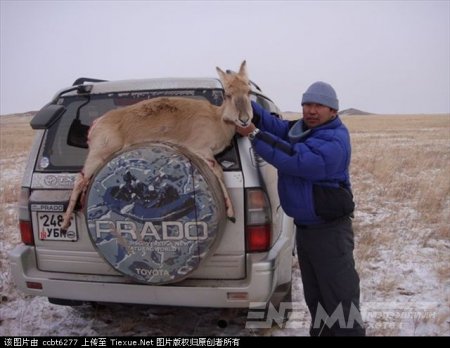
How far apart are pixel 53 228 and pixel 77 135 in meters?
0.96

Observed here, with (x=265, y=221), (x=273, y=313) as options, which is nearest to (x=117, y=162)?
(x=265, y=221)

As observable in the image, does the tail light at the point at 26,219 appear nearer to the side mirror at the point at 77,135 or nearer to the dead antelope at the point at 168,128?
the dead antelope at the point at 168,128

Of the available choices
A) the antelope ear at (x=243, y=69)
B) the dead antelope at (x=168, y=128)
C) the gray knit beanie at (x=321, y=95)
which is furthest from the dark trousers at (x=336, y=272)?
the antelope ear at (x=243, y=69)

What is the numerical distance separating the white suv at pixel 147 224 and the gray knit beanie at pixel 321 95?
62 cm

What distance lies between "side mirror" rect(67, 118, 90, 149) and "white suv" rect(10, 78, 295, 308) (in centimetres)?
2

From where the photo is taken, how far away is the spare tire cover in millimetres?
2961

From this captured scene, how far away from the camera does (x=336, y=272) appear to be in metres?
3.07

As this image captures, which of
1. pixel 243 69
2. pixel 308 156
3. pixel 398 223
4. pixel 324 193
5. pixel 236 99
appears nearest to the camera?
pixel 308 156

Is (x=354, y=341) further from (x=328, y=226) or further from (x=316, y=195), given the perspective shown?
(x=316, y=195)

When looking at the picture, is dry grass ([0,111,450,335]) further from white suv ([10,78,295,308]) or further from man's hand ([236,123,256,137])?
man's hand ([236,123,256,137])

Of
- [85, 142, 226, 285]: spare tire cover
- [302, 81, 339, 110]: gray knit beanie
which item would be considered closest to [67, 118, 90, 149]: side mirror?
[85, 142, 226, 285]: spare tire cover

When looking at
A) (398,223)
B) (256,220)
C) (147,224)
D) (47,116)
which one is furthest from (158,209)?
(398,223)

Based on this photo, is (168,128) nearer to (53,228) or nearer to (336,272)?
(53,228)

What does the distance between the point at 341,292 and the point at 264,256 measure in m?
0.61
